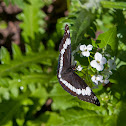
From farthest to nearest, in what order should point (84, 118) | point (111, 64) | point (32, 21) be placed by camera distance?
point (32, 21) → point (84, 118) → point (111, 64)

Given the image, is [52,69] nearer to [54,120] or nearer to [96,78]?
[54,120]

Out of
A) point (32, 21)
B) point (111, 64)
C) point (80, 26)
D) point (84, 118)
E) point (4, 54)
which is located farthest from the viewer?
point (32, 21)

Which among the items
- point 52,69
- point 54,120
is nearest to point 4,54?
point 52,69

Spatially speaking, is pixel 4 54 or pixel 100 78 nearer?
pixel 100 78

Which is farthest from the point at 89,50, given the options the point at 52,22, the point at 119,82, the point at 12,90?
the point at 52,22

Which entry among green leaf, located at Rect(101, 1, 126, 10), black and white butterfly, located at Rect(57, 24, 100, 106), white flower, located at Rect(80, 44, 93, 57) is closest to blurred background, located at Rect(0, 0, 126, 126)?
green leaf, located at Rect(101, 1, 126, 10)

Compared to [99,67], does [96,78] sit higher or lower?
lower
